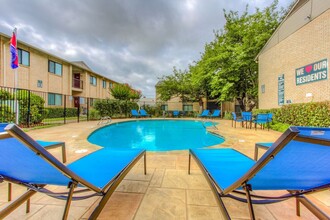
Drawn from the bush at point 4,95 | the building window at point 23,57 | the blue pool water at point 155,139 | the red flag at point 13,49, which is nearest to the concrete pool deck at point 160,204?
the blue pool water at point 155,139

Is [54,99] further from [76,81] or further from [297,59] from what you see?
[297,59]

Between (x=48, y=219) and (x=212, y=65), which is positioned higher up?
(x=212, y=65)

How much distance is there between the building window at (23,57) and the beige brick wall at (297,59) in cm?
1735

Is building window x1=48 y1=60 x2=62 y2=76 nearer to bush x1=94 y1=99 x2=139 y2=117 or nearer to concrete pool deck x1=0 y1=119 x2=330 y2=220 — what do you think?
bush x1=94 y1=99 x2=139 y2=117

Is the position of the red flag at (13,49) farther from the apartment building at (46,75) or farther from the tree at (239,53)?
the tree at (239,53)

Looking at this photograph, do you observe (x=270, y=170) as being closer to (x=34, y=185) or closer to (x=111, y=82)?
(x=34, y=185)

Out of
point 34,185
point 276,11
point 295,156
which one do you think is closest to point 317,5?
point 276,11

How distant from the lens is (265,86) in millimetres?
10547

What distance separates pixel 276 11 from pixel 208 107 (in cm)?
1168

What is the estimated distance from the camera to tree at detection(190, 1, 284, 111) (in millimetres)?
12258

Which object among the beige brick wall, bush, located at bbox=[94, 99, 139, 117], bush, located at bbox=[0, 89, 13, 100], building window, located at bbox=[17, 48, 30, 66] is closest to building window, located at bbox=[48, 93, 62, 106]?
building window, located at bbox=[17, 48, 30, 66]

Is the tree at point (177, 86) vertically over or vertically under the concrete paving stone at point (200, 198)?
over

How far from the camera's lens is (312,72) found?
6.89 metres

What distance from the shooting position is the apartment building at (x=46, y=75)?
32.4 ft
